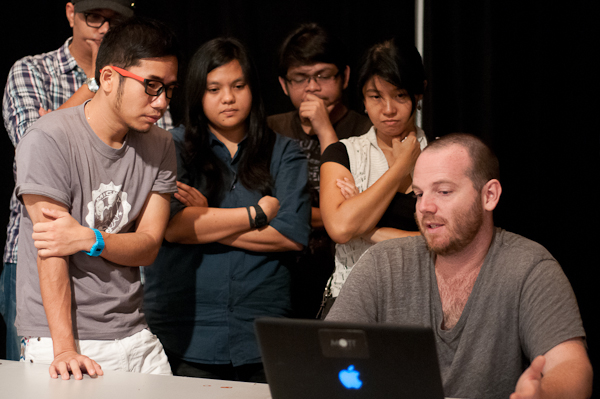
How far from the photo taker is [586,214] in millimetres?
2604

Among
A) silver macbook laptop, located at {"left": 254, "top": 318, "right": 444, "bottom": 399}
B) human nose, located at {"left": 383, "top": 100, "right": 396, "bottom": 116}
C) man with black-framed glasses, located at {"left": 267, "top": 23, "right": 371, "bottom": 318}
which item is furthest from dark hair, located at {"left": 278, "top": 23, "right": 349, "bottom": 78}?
silver macbook laptop, located at {"left": 254, "top": 318, "right": 444, "bottom": 399}

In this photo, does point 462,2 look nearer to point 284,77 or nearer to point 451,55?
point 451,55

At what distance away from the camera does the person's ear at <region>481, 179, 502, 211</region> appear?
5.23 ft

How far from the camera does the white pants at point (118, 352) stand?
5.32 feet

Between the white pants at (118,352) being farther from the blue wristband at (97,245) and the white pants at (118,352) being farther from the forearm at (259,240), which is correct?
the forearm at (259,240)

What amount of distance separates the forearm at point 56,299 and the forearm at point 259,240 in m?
0.64

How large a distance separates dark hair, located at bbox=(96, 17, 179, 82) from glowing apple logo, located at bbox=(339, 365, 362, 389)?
1192mm

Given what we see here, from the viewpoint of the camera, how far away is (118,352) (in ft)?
5.56

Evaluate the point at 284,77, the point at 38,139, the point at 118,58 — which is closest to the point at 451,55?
the point at 284,77

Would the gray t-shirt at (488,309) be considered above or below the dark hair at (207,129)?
below

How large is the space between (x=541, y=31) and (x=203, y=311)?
1.90m

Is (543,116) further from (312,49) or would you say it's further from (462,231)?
(462,231)

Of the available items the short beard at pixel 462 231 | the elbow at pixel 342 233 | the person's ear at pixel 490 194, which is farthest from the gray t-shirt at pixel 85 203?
the person's ear at pixel 490 194

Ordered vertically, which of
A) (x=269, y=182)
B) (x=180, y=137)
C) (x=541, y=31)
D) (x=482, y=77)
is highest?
(x=541, y=31)
